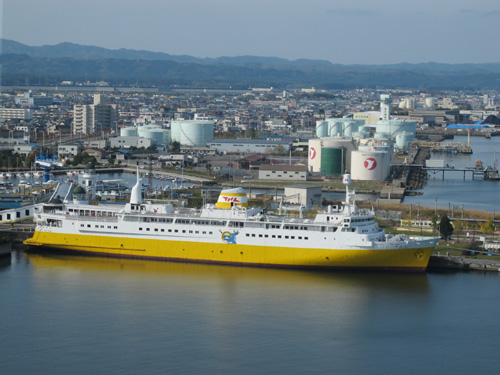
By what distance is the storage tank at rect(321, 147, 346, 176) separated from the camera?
2430 cm

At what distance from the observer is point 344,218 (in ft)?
37.1

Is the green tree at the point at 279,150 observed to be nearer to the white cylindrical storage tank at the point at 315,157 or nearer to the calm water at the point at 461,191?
the white cylindrical storage tank at the point at 315,157

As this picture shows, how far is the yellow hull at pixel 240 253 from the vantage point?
1133 cm

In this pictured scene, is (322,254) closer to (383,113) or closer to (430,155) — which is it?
(430,155)

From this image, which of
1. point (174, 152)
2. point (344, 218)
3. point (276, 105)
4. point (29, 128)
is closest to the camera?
point (344, 218)

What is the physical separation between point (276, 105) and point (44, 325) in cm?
5640

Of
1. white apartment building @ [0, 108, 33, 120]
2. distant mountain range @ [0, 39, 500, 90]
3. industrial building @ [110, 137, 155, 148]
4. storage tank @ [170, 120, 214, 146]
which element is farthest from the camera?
distant mountain range @ [0, 39, 500, 90]

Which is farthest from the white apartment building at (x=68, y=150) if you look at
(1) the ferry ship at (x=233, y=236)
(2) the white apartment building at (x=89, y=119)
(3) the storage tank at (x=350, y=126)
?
(1) the ferry ship at (x=233, y=236)

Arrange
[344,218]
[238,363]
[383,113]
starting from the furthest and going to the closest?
[383,113] → [344,218] → [238,363]

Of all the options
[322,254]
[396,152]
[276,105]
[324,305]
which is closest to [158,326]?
[324,305]

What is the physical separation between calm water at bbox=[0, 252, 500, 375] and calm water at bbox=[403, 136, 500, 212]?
21.3 feet

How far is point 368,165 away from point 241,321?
1459 centimetres

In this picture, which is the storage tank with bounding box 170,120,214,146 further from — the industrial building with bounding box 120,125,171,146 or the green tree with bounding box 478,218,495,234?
the green tree with bounding box 478,218,495,234

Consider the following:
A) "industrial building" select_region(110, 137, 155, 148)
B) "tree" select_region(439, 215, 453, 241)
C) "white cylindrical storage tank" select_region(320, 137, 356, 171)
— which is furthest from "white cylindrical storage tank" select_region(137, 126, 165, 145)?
"tree" select_region(439, 215, 453, 241)
